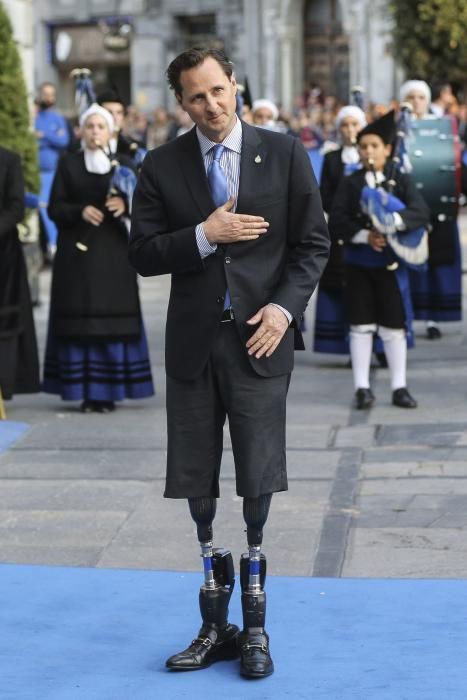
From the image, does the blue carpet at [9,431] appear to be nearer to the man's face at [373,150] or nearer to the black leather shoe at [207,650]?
the man's face at [373,150]

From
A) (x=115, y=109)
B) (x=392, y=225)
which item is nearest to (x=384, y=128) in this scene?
(x=392, y=225)

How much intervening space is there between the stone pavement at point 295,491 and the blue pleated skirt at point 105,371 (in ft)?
0.42

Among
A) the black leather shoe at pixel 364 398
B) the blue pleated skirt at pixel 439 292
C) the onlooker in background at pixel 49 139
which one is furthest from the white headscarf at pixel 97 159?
the onlooker in background at pixel 49 139

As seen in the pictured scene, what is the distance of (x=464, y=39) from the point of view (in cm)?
2486

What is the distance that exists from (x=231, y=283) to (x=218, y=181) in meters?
0.31

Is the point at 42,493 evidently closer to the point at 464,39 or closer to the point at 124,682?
the point at 124,682

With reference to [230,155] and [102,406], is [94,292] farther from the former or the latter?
[230,155]

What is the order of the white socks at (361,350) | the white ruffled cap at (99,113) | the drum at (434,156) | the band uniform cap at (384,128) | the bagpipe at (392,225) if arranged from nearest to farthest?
the band uniform cap at (384,128), the bagpipe at (392,225), the white ruffled cap at (99,113), the white socks at (361,350), the drum at (434,156)

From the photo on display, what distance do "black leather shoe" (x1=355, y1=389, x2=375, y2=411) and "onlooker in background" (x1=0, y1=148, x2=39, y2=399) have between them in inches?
72.9

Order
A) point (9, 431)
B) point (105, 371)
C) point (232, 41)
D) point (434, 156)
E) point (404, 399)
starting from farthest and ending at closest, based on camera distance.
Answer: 1. point (232, 41)
2. point (434, 156)
3. point (105, 371)
4. point (404, 399)
5. point (9, 431)

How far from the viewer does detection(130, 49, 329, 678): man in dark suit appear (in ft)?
14.8

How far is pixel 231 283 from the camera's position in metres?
4.53

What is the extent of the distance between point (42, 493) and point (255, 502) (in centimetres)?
247

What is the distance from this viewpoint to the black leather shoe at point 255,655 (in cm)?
459
